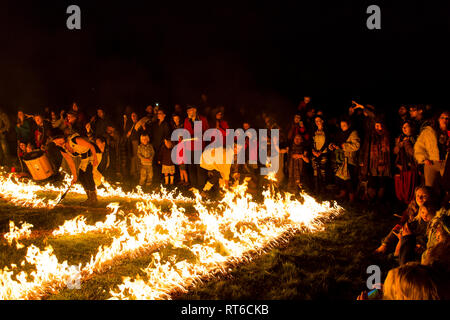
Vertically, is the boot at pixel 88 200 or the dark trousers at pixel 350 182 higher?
the dark trousers at pixel 350 182

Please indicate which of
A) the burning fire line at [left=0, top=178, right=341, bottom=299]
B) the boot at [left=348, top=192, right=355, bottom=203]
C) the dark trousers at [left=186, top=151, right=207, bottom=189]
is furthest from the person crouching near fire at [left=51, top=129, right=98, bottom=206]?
the boot at [left=348, top=192, right=355, bottom=203]

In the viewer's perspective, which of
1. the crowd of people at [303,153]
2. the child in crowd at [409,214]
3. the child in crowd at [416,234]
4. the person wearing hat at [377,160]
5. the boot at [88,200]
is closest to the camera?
the child in crowd at [416,234]

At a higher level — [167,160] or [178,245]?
[167,160]

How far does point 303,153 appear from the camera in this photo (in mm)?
9789

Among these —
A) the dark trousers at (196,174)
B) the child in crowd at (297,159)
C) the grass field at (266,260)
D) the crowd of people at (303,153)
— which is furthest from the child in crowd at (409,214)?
the dark trousers at (196,174)

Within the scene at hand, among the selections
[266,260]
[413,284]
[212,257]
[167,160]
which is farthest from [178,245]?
[167,160]

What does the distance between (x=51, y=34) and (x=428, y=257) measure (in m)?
22.7

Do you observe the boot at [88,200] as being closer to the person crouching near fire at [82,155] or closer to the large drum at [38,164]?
the person crouching near fire at [82,155]

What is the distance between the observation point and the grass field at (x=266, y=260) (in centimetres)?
479

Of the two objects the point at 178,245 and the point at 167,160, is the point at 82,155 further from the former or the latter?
the point at 178,245

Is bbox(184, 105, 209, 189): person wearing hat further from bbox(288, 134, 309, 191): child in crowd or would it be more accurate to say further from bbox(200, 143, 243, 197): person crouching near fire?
bbox(288, 134, 309, 191): child in crowd

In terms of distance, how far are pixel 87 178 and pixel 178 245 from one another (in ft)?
11.4
